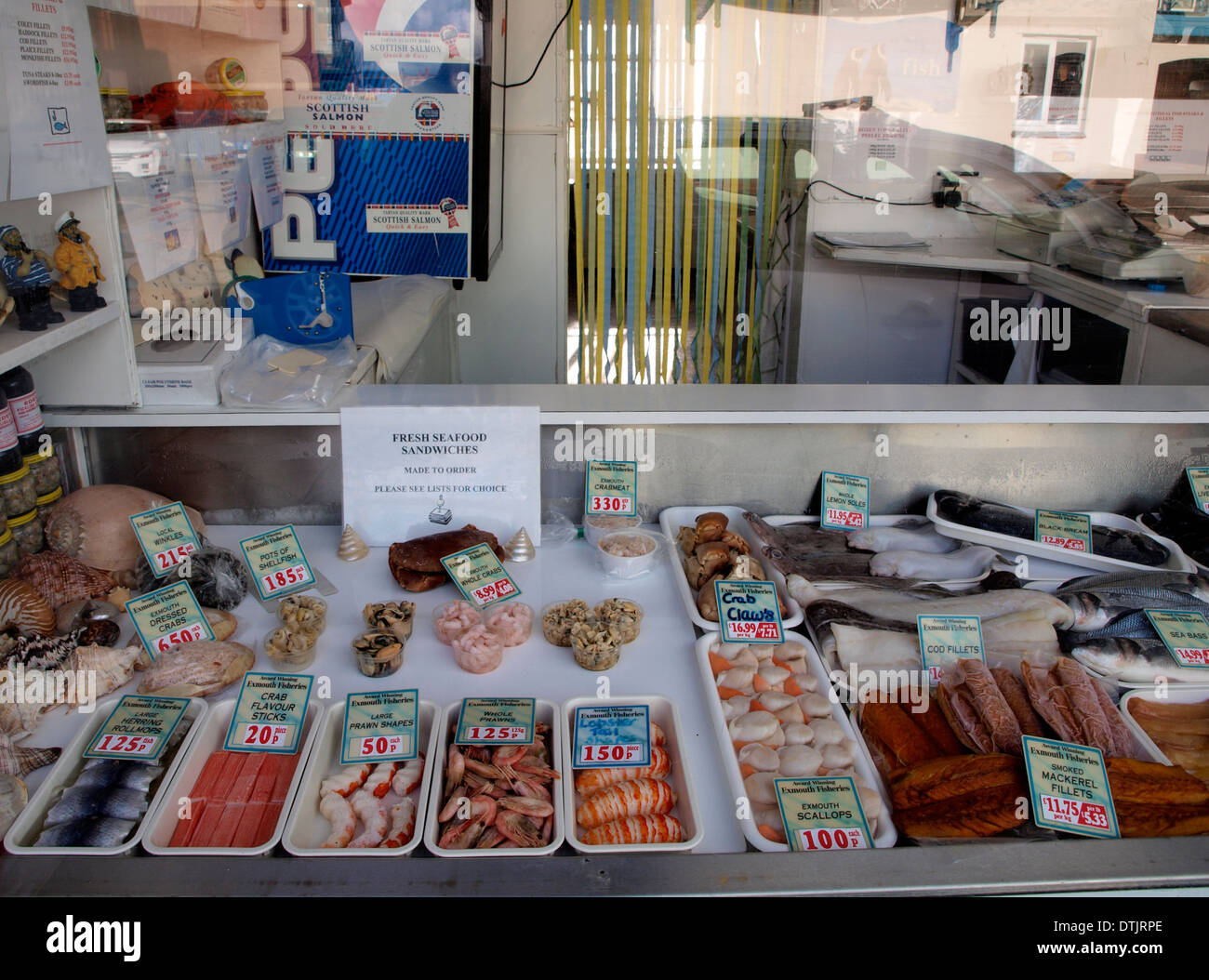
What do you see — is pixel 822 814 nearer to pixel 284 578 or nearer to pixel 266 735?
pixel 266 735

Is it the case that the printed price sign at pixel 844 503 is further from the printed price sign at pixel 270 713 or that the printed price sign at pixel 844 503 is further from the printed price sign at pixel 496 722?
the printed price sign at pixel 270 713

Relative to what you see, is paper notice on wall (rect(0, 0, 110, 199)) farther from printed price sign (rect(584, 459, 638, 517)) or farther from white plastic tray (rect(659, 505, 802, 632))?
white plastic tray (rect(659, 505, 802, 632))

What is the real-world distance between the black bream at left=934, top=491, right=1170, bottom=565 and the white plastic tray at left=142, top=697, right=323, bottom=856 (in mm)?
1440

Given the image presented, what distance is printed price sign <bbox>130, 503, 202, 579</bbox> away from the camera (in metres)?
1.82

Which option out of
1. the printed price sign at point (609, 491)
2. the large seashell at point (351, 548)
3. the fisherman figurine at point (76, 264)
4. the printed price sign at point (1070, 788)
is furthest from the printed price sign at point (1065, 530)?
the fisherman figurine at point (76, 264)

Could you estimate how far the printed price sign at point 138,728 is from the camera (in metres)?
1.33

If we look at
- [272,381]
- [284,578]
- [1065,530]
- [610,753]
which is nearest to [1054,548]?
[1065,530]

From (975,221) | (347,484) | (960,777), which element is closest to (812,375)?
(975,221)

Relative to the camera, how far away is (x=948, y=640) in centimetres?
165

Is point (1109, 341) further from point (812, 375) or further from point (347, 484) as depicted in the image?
point (347, 484)

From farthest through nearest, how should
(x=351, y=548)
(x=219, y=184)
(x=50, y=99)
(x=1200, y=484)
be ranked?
(x=219, y=184) → (x=1200, y=484) → (x=351, y=548) → (x=50, y=99)

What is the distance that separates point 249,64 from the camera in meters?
2.96

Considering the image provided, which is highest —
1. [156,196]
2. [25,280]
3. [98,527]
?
[156,196]

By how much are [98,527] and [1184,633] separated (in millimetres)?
2126
